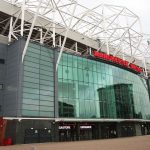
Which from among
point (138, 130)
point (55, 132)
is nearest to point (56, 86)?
point (55, 132)

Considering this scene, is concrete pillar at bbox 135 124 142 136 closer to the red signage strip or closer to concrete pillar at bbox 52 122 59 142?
the red signage strip

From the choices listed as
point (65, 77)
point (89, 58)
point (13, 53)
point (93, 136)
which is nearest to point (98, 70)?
point (89, 58)

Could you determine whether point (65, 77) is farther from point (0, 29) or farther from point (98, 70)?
point (0, 29)

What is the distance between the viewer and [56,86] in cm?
4103

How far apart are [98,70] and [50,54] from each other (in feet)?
40.9

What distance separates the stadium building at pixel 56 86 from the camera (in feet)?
118

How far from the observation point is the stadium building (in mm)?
35906

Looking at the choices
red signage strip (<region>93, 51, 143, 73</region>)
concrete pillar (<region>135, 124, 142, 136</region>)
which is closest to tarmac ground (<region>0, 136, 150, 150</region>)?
red signage strip (<region>93, 51, 143, 73</region>)

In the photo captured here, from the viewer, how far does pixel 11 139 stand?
32812 mm

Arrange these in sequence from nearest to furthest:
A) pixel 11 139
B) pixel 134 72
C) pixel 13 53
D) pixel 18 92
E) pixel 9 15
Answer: pixel 11 139 → pixel 18 92 → pixel 13 53 → pixel 9 15 → pixel 134 72

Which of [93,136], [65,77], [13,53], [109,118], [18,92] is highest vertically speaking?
[13,53]

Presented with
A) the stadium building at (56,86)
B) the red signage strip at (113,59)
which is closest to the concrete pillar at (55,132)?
the stadium building at (56,86)

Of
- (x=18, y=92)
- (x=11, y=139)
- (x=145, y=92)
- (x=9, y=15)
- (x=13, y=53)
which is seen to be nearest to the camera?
(x=11, y=139)

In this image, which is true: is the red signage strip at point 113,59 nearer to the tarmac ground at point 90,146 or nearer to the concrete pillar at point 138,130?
the concrete pillar at point 138,130
